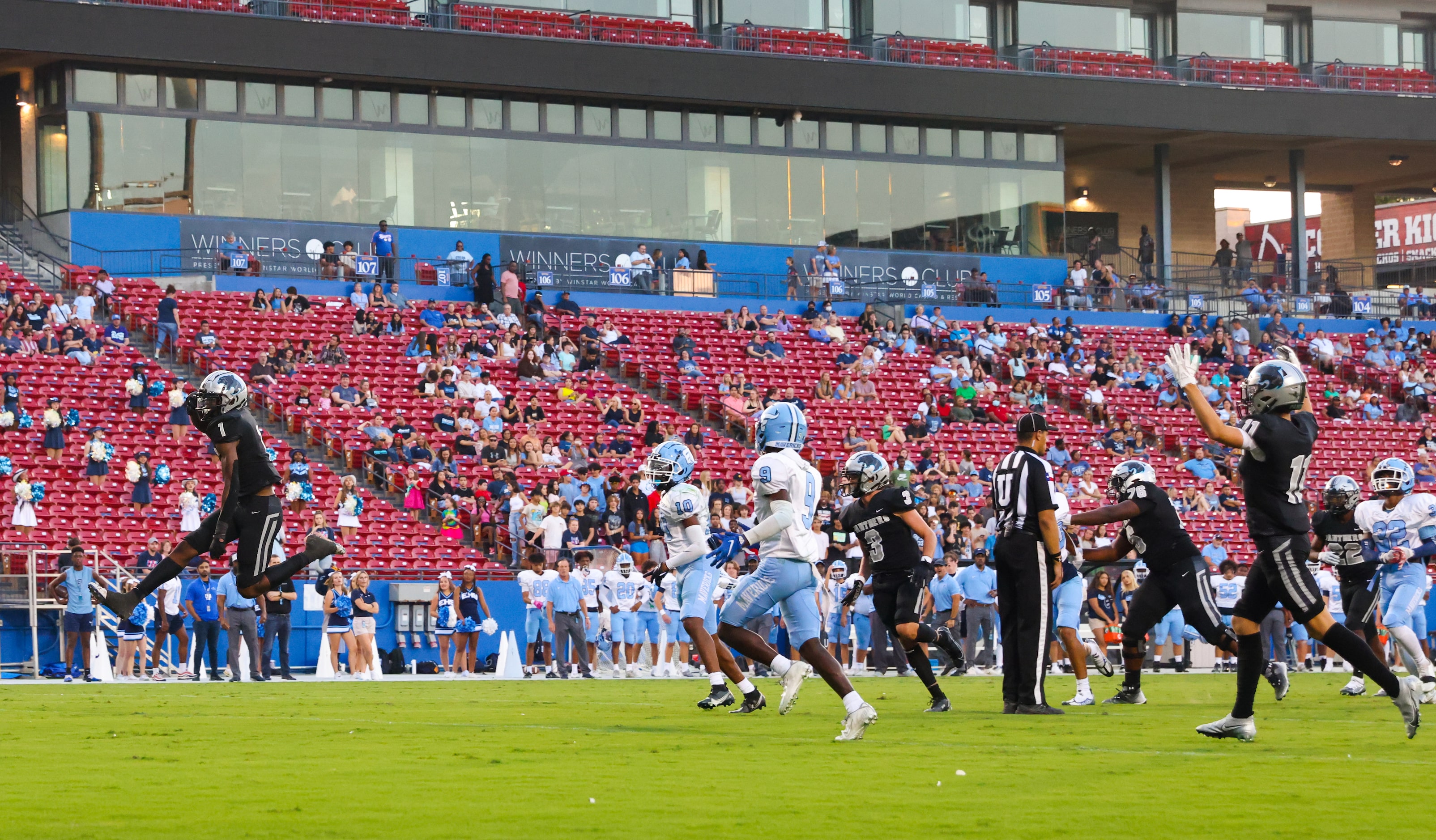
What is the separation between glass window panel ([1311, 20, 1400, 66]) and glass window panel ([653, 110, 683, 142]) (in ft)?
67.3

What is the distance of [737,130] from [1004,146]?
314 inches

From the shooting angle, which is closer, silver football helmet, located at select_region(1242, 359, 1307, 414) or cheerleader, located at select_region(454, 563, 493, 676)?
silver football helmet, located at select_region(1242, 359, 1307, 414)

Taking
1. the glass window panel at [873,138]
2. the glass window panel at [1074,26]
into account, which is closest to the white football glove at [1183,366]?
the glass window panel at [873,138]

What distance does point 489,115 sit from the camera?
147 feet

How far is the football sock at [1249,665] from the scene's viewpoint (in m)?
10.8

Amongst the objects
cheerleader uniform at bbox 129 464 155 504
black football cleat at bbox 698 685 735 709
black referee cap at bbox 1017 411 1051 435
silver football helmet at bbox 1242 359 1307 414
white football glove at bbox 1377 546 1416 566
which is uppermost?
silver football helmet at bbox 1242 359 1307 414

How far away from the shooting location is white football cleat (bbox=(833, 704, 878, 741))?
36.4ft

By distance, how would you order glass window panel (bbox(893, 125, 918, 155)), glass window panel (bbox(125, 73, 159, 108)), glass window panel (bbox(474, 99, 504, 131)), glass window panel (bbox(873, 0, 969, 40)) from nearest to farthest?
glass window panel (bbox(125, 73, 159, 108)) → glass window panel (bbox(474, 99, 504, 131)) → glass window panel (bbox(873, 0, 969, 40)) → glass window panel (bbox(893, 125, 918, 155))

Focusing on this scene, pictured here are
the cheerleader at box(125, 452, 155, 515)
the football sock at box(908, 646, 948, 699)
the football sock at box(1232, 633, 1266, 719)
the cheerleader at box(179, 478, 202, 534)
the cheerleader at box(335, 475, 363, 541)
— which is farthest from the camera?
the cheerleader at box(335, 475, 363, 541)

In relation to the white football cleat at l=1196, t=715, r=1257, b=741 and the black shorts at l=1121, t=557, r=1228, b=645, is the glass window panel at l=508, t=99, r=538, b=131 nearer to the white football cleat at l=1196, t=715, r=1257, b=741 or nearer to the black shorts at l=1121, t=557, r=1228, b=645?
the black shorts at l=1121, t=557, r=1228, b=645

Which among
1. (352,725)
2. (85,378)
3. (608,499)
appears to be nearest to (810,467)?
(352,725)

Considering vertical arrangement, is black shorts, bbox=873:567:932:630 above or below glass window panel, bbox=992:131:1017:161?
below

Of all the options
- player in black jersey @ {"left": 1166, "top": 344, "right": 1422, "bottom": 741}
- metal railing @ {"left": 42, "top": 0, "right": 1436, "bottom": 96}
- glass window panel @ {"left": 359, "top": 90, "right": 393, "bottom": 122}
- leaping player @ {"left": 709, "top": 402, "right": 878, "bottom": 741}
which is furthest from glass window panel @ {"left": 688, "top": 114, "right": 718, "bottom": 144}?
player in black jersey @ {"left": 1166, "top": 344, "right": 1422, "bottom": 741}

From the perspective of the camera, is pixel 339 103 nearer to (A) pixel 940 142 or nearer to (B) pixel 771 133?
(B) pixel 771 133
